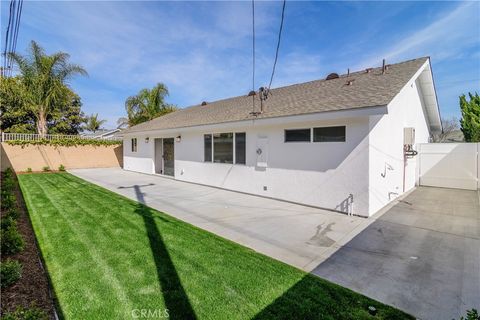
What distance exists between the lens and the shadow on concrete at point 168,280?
2.72 m

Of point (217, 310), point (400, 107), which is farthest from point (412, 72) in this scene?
point (217, 310)

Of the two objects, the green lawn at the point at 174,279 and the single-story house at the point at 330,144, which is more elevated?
the single-story house at the point at 330,144

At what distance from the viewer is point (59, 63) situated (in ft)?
59.1

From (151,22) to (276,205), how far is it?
9.81 m

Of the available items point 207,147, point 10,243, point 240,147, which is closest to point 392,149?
point 240,147

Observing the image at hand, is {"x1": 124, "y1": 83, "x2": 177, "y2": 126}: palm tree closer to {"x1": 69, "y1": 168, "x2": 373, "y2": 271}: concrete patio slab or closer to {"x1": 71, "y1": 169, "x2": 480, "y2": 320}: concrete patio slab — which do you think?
{"x1": 69, "y1": 168, "x2": 373, "y2": 271}: concrete patio slab

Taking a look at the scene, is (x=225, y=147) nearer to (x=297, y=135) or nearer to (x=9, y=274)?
(x=297, y=135)

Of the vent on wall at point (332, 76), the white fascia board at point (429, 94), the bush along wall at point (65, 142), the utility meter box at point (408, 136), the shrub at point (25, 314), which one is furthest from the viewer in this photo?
the bush along wall at point (65, 142)

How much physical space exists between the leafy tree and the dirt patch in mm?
27536

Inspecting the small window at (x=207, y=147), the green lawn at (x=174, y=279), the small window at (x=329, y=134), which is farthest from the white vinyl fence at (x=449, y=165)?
the green lawn at (x=174, y=279)

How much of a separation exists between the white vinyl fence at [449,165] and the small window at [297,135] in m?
7.63

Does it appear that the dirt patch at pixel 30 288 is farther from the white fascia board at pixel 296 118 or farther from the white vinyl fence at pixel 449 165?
the white vinyl fence at pixel 449 165

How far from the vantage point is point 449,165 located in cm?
1088

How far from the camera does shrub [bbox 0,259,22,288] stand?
3.01m
